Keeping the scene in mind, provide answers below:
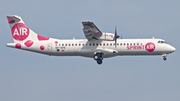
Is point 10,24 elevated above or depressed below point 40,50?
above

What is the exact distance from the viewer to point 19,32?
43344mm

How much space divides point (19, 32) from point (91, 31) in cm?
996

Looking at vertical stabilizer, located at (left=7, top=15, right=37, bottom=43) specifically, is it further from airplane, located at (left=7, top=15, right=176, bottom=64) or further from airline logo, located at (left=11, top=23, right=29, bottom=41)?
airplane, located at (left=7, top=15, right=176, bottom=64)

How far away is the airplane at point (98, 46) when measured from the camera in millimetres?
40688

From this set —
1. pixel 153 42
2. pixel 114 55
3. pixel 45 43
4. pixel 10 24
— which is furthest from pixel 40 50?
pixel 153 42

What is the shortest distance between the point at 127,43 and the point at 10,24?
49.8ft

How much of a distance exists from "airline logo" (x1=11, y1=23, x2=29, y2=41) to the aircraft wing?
27.6ft

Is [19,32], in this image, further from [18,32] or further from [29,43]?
[29,43]

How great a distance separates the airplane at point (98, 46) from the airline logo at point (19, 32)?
0.97m

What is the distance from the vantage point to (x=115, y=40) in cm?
4050

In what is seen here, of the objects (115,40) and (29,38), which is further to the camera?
(29,38)

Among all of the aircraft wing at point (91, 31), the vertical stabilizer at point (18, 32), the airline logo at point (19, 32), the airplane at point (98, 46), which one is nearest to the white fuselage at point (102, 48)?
the airplane at point (98, 46)

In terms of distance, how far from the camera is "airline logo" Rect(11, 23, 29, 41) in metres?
43.1

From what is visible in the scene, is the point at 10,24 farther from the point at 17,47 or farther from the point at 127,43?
the point at 127,43
